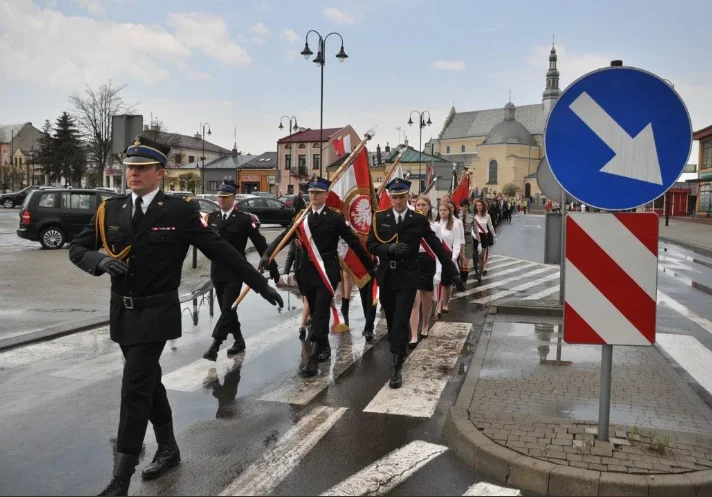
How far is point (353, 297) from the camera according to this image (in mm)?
12375

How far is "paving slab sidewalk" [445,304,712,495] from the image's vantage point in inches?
160

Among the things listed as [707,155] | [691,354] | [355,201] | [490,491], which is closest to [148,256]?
[490,491]

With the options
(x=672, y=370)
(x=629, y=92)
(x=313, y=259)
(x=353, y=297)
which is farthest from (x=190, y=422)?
(x=353, y=297)

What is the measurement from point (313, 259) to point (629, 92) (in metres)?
3.79

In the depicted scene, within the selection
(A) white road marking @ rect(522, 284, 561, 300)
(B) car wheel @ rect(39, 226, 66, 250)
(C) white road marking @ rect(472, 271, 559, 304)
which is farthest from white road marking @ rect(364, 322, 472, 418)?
(B) car wheel @ rect(39, 226, 66, 250)

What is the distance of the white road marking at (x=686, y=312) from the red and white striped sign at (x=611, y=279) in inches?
249

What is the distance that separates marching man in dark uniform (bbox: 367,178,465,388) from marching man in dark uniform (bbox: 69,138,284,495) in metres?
2.55

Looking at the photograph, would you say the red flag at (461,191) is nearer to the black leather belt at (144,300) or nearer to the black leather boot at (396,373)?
the black leather boot at (396,373)

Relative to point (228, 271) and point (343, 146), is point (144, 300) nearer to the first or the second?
point (228, 271)

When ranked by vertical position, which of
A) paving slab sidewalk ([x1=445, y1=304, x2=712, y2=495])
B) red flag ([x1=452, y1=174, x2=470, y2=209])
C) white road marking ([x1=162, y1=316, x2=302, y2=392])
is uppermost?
red flag ([x1=452, y1=174, x2=470, y2=209])

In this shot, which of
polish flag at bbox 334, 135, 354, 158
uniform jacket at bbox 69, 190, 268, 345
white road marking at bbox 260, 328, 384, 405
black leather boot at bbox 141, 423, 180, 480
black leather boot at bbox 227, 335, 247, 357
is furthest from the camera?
polish flag at bbox 334, 135, 354, 158

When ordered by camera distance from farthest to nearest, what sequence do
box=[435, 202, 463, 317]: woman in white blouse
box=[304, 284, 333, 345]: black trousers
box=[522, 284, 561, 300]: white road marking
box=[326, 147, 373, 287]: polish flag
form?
1. box=[522, 284, 561, 300]: white road marking
2. box=[435, 202, 463, 317]: woman in white blouse
3. box=[326, 147, 373, 287]: polish flag
4. box=[304, 284, 333, 345]: black trousers

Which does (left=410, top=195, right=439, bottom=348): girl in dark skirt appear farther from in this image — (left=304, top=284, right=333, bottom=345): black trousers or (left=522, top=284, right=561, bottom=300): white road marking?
(left=522, top=284, right=561, bottom=300): white road marking

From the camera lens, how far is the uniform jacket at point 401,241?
268 inches
